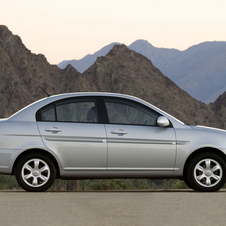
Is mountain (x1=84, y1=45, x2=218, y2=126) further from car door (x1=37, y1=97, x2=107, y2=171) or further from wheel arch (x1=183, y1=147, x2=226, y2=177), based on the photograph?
car door (x1=37, y1=97, x2=107, y2=171)

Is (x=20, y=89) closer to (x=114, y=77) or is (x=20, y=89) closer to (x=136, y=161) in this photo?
(x=114, y=77)

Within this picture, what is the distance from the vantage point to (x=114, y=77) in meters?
98.9

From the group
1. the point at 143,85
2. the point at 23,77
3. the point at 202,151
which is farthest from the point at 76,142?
the point at 143,85

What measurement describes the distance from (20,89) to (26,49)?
1503 centimetres

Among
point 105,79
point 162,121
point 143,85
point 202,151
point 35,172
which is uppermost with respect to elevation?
point 105,79

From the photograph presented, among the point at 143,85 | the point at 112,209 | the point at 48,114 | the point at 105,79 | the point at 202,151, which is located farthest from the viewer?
the point at 143,85

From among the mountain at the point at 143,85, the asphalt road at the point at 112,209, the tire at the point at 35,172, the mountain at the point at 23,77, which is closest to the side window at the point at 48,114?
the tire at the point at 35,172

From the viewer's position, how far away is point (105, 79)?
3907 inches

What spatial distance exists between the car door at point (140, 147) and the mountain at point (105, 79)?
75481 mm

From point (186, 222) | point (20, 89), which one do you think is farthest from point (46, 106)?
point (20, 89)

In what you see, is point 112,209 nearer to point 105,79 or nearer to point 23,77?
point 23,77

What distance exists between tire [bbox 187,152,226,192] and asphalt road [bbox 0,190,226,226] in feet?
0.70

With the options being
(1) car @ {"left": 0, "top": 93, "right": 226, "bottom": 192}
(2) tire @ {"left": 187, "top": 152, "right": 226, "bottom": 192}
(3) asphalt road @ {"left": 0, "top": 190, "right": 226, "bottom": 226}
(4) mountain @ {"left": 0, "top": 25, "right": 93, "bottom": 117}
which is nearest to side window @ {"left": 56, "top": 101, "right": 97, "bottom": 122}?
(1) car @ {"left": 0, "top": 93, "right": 226, "bottom": 192}

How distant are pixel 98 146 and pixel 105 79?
90.5m
